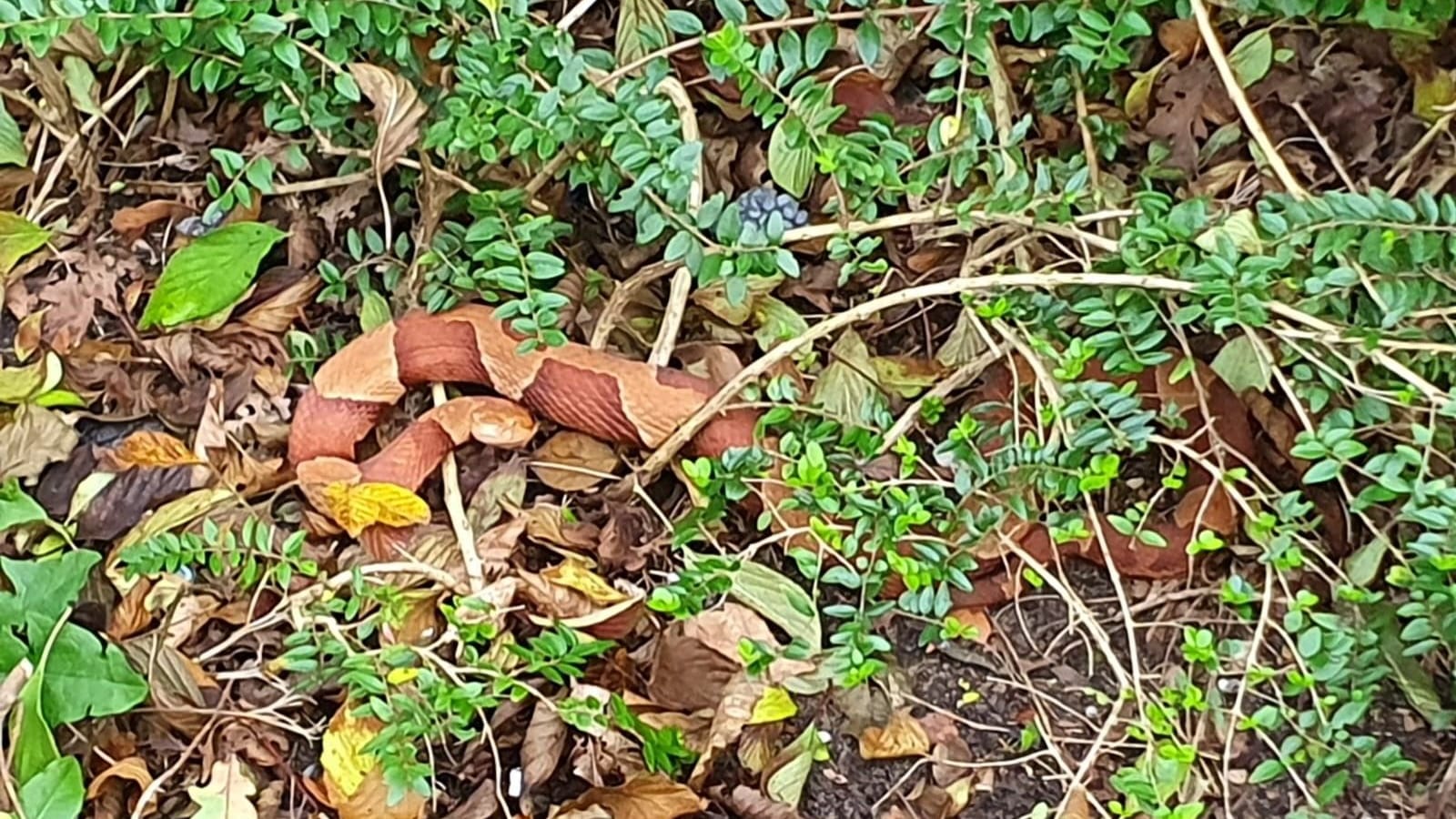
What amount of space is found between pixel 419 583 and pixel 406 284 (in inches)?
16.7

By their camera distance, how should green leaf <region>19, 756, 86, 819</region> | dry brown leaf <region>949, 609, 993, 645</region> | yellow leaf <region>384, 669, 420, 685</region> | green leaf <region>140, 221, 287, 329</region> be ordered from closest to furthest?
green leaf <region>19, 756, 86, 819</region> → yellow leaf <region>384, 669, 420, 685</region> → dry brown leaf <region>949, 609, 993, 645</region> → green leaf <region>140, 221, 287, 329</region>

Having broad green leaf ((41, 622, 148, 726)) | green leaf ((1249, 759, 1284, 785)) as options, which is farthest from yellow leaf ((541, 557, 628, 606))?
green leaf ((1249, 759, 1284, 785))

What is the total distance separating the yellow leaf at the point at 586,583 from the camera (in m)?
1.67

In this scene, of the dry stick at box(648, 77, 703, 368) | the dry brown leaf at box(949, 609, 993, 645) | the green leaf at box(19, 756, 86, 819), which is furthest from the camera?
the dry stick at box(648, 77, 703, 368)

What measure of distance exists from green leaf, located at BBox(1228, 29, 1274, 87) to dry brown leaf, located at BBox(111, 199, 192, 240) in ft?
4.63

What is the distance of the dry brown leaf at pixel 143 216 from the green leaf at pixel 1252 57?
4.63ft

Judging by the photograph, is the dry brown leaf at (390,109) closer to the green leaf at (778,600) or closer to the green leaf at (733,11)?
the green leaf at (733,11)

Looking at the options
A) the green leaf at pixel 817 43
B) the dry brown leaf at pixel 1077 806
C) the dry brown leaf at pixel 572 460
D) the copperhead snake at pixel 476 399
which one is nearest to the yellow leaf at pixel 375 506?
the copperhead snake at pixel 476 399

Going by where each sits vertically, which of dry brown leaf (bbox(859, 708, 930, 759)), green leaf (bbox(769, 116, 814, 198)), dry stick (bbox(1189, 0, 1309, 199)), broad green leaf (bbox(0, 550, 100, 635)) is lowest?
dry brown leaf (bbox(859, 708, 930, 759))

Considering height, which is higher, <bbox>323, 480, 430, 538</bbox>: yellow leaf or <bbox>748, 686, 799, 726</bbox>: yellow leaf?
<bbox>323, 480, 430, 538</bbox>: yellow leaf

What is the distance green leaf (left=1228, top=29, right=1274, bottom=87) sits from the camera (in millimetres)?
1688

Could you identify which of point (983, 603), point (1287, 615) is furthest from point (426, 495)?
point (1287, 615)

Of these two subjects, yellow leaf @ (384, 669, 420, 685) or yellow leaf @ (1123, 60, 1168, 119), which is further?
yellow leaf @ (1123, 60, 1168, 119)

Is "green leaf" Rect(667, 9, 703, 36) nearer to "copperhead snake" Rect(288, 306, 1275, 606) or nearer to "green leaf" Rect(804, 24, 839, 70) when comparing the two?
"green leaf" Rect(804, 24, 839, 70)
